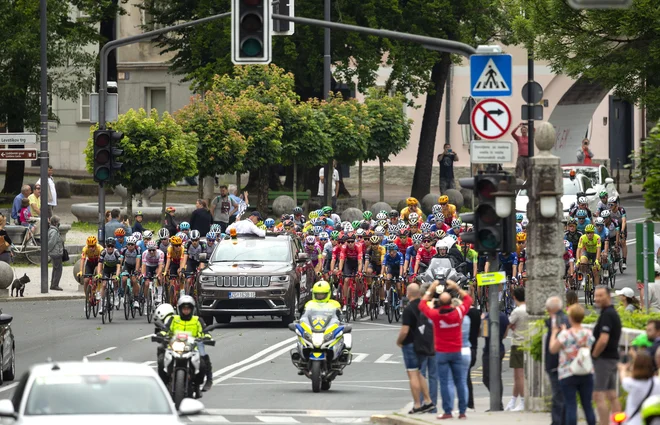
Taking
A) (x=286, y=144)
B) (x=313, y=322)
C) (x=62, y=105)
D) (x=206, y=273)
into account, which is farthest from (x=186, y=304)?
(x=62, y=105)

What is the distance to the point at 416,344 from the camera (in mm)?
18344

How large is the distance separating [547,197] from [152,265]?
44.0ft

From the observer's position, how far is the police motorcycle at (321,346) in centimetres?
2072

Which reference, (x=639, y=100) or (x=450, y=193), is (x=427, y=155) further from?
(x=639, y=100)

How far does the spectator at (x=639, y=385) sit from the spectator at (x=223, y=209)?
2652 cm

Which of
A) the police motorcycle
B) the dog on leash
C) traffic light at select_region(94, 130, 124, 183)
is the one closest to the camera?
the police motorcycle

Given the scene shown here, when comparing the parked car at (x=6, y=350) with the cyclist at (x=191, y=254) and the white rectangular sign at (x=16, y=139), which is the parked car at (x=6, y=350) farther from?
the white rectangular sign at (x=16, y=139)

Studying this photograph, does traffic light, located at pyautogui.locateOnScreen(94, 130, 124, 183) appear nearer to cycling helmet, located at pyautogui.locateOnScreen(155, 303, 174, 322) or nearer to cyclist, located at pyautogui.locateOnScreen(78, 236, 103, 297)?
cyclist, located at pyautogui.locateOnScreen(78, 236, 103, 297)

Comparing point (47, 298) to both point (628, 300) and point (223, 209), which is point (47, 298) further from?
point (628, 300)

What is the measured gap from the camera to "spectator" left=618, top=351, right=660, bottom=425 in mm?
12680

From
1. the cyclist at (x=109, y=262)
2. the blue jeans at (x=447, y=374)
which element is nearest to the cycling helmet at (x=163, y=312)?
the blue jeans at (x=447, y=374)

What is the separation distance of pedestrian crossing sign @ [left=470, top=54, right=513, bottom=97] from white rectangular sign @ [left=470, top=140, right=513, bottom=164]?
0.71 metres

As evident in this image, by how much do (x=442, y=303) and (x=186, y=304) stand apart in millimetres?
3155

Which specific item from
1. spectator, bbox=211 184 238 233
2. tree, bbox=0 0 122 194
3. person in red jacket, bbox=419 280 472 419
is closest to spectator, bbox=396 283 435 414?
person in red jacket, bbox=419 280 472 419
